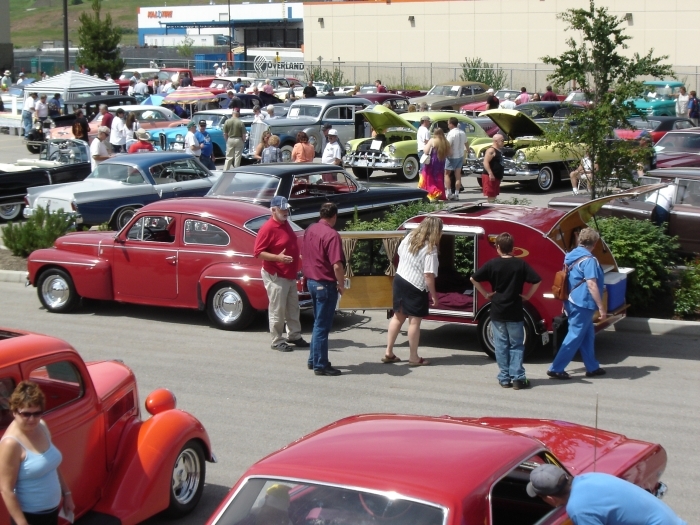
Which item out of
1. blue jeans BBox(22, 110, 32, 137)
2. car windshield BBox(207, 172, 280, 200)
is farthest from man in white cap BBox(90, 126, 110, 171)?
blue jeans BBox(22, 110, 32, 137)

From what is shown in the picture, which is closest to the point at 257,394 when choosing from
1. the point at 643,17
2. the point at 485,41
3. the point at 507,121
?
the point at 507,121

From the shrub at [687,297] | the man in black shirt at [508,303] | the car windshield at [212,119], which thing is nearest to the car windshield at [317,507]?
the man in black shirt at [508,303]

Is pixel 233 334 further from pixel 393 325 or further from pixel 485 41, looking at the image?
pixel 485 41

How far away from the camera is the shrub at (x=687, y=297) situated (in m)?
11.6

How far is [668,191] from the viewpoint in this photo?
15227 millimetres

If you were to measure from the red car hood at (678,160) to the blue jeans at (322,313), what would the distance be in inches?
506

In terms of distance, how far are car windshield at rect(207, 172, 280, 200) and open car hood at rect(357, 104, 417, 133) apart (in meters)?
8.52

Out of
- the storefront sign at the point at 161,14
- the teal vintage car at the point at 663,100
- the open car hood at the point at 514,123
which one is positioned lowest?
the open car hood at the point at 514,123

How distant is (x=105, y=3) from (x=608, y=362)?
183m

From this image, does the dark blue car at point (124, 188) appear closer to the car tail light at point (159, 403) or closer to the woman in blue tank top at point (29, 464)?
the car tail light at point (159, 403)

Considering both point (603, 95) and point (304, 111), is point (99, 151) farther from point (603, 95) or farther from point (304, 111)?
Answer: point (603, 95)

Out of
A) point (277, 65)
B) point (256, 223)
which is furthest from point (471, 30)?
point (256, 223)

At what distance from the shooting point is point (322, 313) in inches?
385

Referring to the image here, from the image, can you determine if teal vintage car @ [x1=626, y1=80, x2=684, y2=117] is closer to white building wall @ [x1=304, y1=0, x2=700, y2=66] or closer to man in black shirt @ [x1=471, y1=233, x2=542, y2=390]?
white building wall @ [x1=304, y1=0, x2=700, y2=66]
